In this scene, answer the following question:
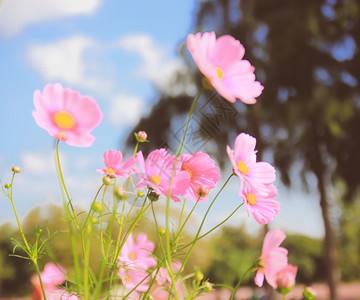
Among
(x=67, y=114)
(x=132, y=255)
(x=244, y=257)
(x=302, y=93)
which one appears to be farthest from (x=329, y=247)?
(x=67, y=114)

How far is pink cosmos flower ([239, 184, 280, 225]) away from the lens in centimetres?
43

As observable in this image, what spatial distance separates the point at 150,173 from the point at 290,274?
0.15 meters

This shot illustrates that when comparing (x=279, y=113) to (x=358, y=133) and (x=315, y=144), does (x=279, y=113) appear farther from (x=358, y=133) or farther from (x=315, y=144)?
(x=358, y=133)

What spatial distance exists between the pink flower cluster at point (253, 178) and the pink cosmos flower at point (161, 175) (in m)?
0.05

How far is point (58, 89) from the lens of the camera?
1.05 feet

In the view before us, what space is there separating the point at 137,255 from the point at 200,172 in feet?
0.53

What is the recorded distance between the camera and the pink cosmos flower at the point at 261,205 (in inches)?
16.8

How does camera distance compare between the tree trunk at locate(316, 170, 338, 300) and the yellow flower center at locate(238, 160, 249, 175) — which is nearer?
the yellow flower center at locate(238, 160, 249, 175)

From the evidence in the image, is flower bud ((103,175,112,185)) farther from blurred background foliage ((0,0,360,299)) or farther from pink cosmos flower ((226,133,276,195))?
blurred background foliage ((0,0,360,299))

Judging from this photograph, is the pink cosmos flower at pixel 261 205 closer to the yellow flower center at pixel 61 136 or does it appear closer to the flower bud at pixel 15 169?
the yellow flower center at pixel 61 136

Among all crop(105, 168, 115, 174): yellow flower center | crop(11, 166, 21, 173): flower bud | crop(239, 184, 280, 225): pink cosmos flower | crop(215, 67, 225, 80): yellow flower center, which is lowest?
crop(239, 184, 280, 225): pink cosmos flower

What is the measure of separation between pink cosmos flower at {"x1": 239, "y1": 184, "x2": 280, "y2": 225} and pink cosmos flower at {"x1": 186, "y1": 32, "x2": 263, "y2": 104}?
0.12 m

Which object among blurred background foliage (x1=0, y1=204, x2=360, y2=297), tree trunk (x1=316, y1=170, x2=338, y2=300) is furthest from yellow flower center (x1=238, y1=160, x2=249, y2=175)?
blurred background foliage (x1=0, y1=204, x2=360, y2=297)

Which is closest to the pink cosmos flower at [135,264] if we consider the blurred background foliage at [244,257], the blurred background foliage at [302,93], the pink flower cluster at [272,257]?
the pink flower cluster at [272,257]
